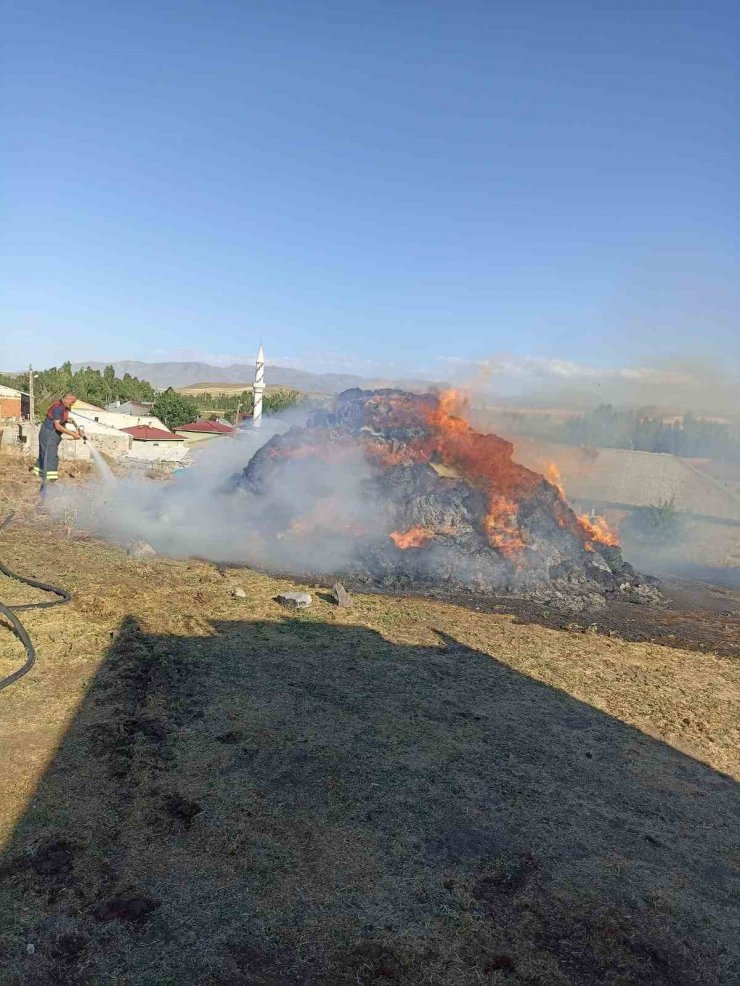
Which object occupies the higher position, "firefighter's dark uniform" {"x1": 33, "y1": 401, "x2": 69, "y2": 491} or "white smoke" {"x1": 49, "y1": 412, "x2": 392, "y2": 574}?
"firefighter's dark uniform" {"x1": 33, "y1": 401, "x2": 69, "y2": 491}

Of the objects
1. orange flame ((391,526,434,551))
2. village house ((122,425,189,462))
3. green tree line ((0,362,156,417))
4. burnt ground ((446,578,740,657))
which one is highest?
green tree line ((0,362,156,417))

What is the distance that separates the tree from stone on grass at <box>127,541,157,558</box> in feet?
156

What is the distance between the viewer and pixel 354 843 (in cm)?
511

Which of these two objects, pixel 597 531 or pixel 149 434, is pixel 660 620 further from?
pixel 149 434

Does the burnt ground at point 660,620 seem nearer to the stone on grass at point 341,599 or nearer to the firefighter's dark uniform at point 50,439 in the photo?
the stone on grass at point 341,599

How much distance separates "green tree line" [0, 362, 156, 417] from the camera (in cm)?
5497

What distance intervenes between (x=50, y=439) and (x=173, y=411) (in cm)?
4705

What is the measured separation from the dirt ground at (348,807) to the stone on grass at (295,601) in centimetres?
79

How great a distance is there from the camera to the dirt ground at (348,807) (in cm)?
405

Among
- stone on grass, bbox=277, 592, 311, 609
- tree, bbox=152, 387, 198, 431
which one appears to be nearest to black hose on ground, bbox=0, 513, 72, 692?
stone on grass, bbox=277, 592, 311, 609

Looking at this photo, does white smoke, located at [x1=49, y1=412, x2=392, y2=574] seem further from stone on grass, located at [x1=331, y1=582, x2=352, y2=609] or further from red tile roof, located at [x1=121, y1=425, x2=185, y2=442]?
red tile roof, located at [x1=121, y1=425, x2=185, y2=442]

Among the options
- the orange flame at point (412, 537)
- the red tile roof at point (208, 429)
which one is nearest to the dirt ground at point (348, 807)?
the orange flame at point (412, 537)

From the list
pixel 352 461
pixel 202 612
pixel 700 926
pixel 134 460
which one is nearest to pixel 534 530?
pixel 352 461

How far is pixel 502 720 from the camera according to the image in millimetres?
7816
